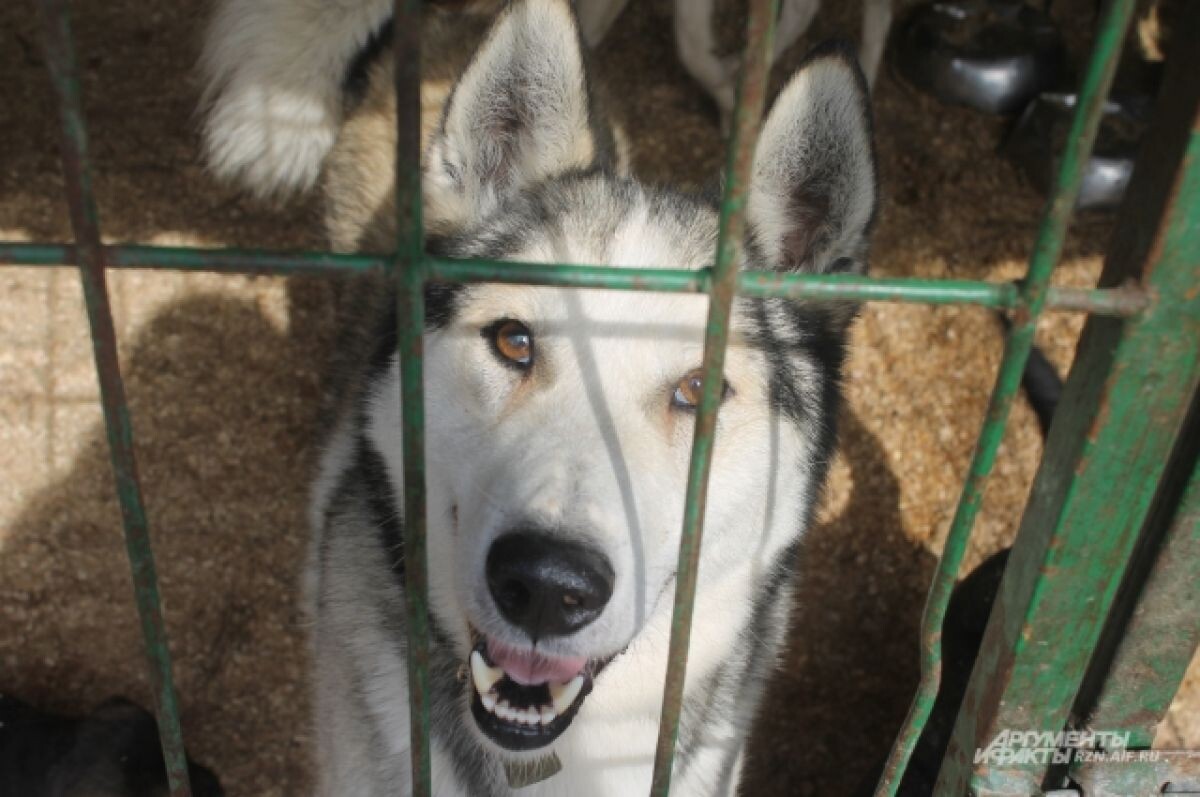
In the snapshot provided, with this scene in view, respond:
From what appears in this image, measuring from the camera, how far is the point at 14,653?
301 centimetres

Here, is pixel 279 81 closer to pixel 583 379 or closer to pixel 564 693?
pixel 583 379

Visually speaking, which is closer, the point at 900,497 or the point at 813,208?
the point at 813,208

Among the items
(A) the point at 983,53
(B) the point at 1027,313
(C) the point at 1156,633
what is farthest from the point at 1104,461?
(A) the point at 983,53

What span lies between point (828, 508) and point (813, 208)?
1.71m

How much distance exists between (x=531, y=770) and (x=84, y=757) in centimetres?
139

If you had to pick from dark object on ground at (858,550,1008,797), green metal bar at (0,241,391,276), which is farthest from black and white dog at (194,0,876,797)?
green metal bar at (0,241,391,276)

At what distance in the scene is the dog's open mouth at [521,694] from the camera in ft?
5.62

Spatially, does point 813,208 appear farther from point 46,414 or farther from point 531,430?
point 46,414

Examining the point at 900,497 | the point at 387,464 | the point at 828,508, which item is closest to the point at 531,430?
the point at 387,464

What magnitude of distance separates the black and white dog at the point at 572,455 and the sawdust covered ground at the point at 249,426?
28.4 inches

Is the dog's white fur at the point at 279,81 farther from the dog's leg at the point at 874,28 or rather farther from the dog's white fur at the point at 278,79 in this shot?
the dog's leg at the point at 874,28

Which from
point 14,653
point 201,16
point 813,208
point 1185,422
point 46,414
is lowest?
point 14,653

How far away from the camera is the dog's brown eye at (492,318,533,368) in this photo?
1.81 m

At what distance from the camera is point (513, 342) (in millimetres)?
1824
